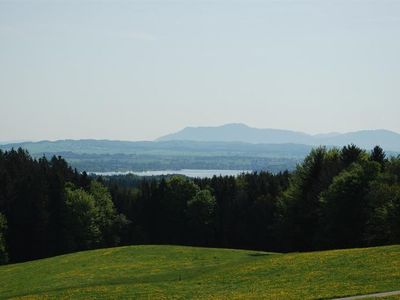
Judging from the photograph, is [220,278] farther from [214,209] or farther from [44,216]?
[214,209]

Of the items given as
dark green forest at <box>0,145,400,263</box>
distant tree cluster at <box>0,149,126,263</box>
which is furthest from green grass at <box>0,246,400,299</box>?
distant tree cluster at <box>0,149,126,263</box>

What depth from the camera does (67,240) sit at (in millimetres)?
98250

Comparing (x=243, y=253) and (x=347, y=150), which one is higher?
(x=347, y=150)

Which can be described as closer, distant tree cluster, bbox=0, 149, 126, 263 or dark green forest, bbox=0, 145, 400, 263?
dark green forest, bbox=0, 145, 400, 263

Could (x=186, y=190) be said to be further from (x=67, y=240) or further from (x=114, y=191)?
(x=67, y=240)

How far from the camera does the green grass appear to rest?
32.0 meters

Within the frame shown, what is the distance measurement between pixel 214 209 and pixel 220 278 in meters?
75.2

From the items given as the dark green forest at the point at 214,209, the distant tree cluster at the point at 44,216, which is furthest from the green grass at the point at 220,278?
the distant tree cluster at the point at 44,216

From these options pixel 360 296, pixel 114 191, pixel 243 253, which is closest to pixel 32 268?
pixel 243 253

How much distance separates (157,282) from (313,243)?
4420cm

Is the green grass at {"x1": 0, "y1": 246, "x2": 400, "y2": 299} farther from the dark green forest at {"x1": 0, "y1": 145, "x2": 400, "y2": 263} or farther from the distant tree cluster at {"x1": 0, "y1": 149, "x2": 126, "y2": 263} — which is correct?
the distant tree cluster at {"x1": 0, "y1": 149, "x2": 126, "y2": 263}

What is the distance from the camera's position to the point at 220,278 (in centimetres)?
3988

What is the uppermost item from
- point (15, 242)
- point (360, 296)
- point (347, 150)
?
point (347, 150)

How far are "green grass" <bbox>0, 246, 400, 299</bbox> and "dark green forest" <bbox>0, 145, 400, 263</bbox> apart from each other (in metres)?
19.8
